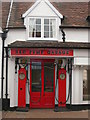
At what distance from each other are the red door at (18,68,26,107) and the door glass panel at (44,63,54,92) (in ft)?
3.82

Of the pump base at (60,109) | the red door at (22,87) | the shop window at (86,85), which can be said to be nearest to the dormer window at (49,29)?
the red door at (22,87)

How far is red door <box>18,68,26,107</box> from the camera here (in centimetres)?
1277

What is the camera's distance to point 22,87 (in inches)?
504

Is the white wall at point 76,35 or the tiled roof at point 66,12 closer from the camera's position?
the white wall at point 76,35

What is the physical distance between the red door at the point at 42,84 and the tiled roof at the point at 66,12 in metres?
2.24

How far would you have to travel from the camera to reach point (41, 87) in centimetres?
1329

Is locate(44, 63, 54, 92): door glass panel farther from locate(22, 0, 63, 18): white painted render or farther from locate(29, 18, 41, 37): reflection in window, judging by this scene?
locate(22, 0, 63, 18): white painted render

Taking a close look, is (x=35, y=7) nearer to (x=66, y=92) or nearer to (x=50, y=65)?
(x=50, y=65)

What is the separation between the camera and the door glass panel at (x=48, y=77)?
13.4 metres

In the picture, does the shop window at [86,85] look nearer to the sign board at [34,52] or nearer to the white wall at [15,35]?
the sign board at [34,52]

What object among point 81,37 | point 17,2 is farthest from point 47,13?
point 17,2

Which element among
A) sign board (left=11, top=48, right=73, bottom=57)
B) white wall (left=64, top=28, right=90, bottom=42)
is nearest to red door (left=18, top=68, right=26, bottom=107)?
sign board (left=11, top=48, right=73, bottom=57)

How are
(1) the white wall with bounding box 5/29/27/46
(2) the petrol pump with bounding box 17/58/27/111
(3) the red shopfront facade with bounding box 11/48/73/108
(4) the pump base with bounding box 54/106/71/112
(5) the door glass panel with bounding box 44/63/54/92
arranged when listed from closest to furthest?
(4) the pump base with bounding box 54/106/71/112 < (2) the petrol pump with bounding box 17/58/27/111 < (1) the white wall with bounding box 5/29/27/46 < (3) the red shopfront facade with bounding box 11/48/73/108 < (5) the door glass panel with bounding box 44/63/54/92

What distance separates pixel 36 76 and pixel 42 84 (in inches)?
19.9
